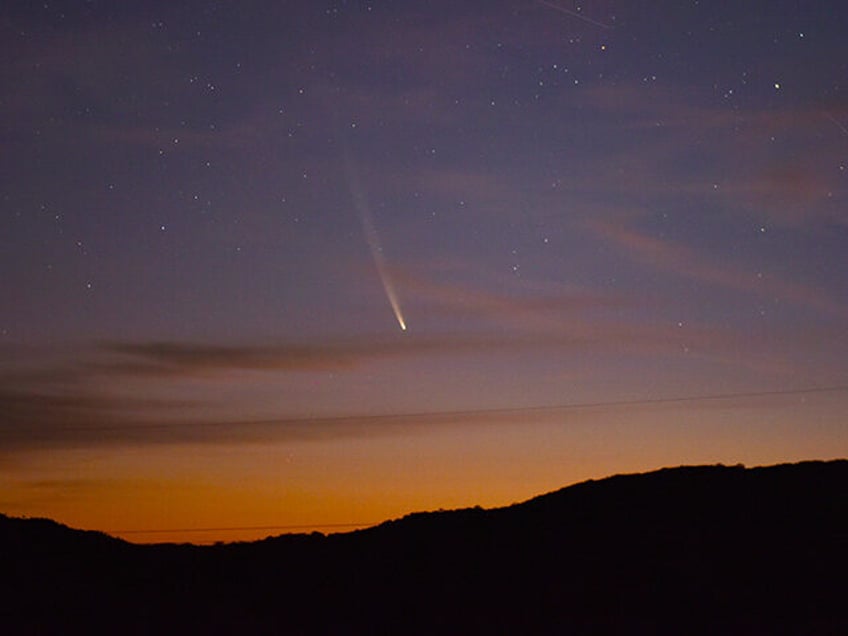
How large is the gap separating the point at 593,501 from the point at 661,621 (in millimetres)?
12431

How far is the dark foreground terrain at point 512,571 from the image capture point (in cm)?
3534

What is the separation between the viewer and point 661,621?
34.9 m

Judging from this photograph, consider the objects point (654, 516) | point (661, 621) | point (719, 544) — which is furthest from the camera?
point (654, 516)

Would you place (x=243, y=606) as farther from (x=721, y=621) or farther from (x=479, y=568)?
(x=721, y=621)

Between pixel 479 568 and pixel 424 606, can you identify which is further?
pixel 479 568

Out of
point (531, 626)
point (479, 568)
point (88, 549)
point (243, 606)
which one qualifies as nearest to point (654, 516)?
point (479, 568)

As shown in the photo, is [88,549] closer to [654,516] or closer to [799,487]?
[654,516]

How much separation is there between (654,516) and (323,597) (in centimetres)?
1182

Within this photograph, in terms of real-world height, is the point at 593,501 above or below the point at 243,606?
above

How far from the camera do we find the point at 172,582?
3953cm

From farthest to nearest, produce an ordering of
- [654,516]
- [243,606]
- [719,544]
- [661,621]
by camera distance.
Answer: [654,516] → [719,544] → [243,606] → [661,621]

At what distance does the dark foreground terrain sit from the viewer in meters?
35.3

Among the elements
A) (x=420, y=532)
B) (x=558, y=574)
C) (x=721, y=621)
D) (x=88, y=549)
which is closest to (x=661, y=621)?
(x=721, y=621)

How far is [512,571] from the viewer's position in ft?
132
